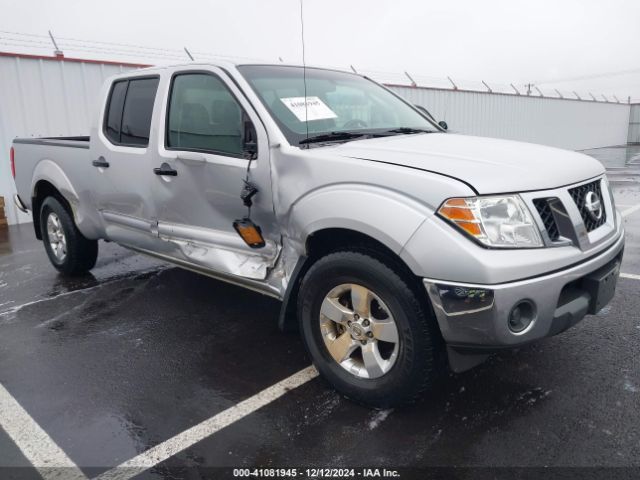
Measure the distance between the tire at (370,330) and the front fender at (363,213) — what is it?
0.54 feet

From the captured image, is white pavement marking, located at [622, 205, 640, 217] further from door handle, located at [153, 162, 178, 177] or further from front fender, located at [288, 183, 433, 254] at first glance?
door handle, located at [153, 162, 178, 177]

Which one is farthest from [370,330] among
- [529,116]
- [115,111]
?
[529,116]

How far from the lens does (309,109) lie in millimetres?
3236

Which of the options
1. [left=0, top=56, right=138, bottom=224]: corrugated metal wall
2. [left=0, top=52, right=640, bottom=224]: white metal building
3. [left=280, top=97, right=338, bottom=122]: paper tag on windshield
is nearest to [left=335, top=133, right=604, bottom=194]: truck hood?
[left=280, top=97, right=338, bottom=122]: paper tag on windshield

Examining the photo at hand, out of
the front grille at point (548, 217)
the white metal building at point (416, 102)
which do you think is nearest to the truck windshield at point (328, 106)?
the front grille at point (548, 217)

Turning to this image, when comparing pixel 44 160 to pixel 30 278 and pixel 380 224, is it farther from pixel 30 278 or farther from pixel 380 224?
pixel 380 224

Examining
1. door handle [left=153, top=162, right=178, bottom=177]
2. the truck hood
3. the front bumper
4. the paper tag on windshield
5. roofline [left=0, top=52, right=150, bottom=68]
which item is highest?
roofline [left=0, top=52, right=150, bottom=68]

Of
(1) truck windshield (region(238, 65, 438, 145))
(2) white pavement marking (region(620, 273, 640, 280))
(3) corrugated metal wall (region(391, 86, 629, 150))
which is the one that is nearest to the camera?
(1) truck windshield (region(238, 65, 438, 145))

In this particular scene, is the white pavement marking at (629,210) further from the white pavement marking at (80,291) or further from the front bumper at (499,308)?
the white pavement marking at (80,291)

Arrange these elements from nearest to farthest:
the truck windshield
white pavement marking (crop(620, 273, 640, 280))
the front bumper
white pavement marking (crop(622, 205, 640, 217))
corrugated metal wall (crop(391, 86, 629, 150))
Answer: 1. the front bumper
2. the truck windshield
3. white pavement marking (crop(620, 273, 640, 280))
4. white pavement marking (crop(622, 205, 640, 217))
5. corrugated metal wall (crop(391, 86, 629, 150))

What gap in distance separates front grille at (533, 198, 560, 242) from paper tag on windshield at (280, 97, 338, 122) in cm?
142

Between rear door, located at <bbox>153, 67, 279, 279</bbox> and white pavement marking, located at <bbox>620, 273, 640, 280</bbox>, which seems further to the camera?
white pavement marking, located at <bbox>620, 273, 640, 280</bbox>

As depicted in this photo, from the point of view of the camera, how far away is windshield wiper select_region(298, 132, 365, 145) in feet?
9.80

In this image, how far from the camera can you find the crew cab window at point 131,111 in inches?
153
